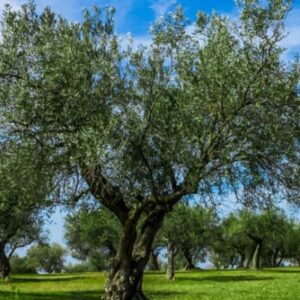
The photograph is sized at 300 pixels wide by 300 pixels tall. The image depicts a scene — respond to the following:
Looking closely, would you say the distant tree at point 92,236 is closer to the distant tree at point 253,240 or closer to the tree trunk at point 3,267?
the tree trunk at point 3,267

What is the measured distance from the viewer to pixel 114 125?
1867 cm

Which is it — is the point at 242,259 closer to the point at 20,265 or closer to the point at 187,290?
the point at 20,265

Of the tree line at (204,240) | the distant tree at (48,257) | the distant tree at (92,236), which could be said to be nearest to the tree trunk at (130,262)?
the tree line at (204,240)

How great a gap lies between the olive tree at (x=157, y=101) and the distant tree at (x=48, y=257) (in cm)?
13095

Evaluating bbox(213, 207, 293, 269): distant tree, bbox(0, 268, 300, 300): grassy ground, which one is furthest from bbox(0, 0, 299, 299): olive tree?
bbox(213, 207, 293, 269): distant tree

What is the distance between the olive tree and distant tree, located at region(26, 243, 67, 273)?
430 ft

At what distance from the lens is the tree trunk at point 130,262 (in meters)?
23.4

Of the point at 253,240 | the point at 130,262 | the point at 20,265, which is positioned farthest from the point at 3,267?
the point at 20,265

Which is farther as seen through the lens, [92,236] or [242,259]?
Result: [242,259]

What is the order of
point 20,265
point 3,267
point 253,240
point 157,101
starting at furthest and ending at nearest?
1. point 20,265
2. point 253,240
3. point 3,267
4. point 157,101

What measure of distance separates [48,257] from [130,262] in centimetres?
13442

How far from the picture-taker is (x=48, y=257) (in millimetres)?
153250

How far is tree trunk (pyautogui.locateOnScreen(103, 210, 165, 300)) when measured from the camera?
2341 centimetres

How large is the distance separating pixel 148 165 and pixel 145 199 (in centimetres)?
232
